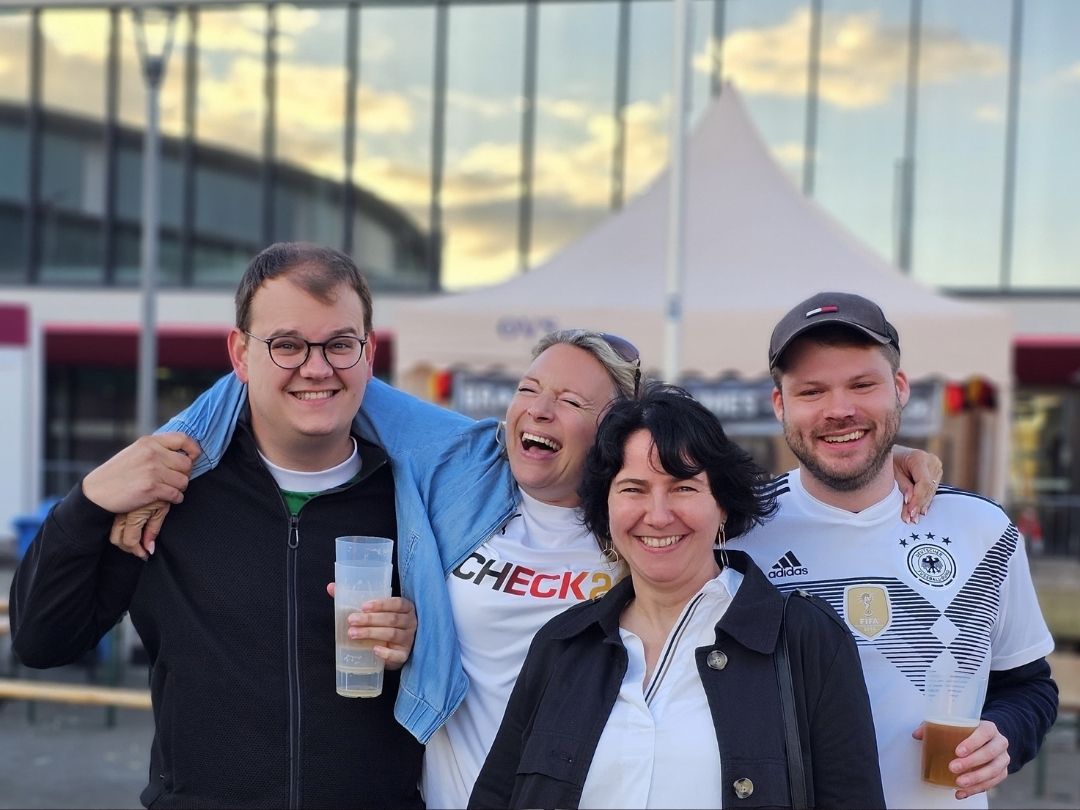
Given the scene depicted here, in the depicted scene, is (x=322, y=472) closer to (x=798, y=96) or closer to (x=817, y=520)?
(x=817, y=520)

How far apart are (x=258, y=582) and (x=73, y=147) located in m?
18.6

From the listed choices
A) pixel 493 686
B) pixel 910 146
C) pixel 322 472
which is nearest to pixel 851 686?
pixel 493 686

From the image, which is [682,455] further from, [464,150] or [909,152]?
[464,150]

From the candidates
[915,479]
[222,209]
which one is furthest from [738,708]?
[222,209]

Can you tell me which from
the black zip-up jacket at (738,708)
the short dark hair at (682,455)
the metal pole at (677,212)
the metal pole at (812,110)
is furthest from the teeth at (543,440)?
the metal pole at (812,110)

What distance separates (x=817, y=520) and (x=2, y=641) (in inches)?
345

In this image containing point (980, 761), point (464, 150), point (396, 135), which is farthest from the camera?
point (396, 135)

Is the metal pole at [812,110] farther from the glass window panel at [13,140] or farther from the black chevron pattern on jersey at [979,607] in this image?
the black chevron pattern on jersey at [979,607]

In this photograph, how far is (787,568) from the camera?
7.66 feet

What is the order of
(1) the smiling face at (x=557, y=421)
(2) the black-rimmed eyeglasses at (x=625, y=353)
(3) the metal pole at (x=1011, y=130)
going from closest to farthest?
A: (1) the smiling face at (x=557, y=421)
(2) the black-rimmed eyeglasses at (x=625, y=353)
(3) the metal pole at (x=1011, y=130)

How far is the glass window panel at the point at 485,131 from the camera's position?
18.1 meters

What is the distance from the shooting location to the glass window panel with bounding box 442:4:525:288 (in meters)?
18.1

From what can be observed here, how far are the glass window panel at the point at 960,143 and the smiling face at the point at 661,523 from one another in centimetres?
1586

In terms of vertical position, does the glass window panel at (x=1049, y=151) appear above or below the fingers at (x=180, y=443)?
above
